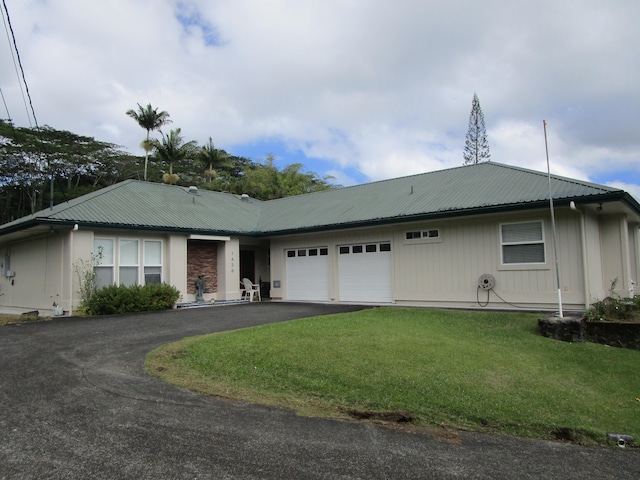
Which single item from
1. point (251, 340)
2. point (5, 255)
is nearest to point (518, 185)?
point (251, 340)

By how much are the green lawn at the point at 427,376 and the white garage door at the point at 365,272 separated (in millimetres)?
5595

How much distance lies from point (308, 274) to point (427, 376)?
35.5ft

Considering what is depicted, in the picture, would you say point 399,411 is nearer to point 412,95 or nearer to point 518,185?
point 518,185

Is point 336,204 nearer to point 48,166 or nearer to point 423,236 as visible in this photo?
point 423,236

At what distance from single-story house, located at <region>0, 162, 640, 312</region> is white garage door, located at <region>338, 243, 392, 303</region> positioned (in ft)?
0.13

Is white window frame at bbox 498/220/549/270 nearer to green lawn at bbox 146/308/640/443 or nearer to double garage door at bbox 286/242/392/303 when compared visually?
green lawn at bbox 146/308/640/443

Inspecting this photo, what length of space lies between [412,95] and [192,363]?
13.8 m

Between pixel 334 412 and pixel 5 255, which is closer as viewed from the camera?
pixel 334 412

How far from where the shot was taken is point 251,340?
Result: 292 inches

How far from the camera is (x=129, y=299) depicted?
1279 centimetres

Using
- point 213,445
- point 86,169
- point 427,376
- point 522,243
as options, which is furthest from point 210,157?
point 213,445

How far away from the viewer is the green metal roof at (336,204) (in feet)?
38.1

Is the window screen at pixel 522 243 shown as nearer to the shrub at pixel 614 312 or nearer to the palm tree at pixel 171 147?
the shrub at pixel 614 312

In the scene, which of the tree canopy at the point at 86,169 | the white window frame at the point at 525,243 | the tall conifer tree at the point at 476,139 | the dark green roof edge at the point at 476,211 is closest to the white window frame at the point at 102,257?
the dark green roof edge at the point at 476,211
